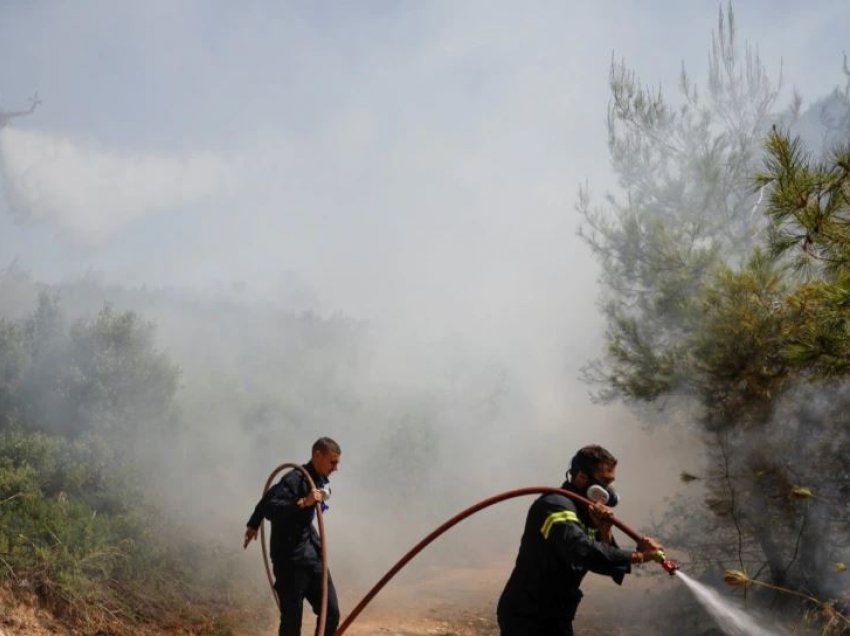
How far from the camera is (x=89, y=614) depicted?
6.71 m

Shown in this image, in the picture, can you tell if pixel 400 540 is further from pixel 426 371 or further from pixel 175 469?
pixel 426 371

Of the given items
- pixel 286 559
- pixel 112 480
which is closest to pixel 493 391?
pixel 112 480

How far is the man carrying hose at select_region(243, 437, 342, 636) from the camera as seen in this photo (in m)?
4.71

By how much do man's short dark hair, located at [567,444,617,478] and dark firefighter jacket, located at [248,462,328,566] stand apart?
2162 millimetres

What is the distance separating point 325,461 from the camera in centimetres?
500

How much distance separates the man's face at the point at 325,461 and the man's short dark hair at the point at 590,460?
2.16m

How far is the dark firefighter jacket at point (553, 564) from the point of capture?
9.71 ft

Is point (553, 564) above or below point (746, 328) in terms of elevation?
below

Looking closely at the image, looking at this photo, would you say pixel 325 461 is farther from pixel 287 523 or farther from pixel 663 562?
pixel 663 562

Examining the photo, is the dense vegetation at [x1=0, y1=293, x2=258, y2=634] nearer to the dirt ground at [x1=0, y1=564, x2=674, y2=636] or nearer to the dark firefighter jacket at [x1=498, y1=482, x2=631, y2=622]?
the dirt ground at [x1=0, y1=564, x2=674, y2=636]

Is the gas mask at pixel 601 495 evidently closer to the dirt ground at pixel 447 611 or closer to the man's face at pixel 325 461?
the man's face at pixel 325 461

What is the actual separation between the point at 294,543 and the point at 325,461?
1.93 ft

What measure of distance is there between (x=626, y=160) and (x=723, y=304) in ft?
12.7

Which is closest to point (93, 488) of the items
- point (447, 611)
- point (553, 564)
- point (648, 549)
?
point (447, 611)
